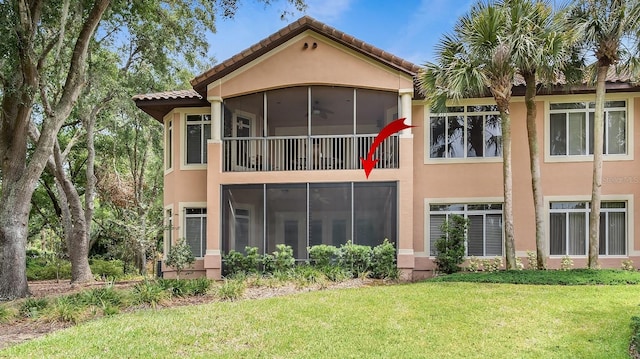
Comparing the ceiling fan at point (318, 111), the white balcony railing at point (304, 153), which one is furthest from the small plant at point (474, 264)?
the ceiling fan at point (318, 111)

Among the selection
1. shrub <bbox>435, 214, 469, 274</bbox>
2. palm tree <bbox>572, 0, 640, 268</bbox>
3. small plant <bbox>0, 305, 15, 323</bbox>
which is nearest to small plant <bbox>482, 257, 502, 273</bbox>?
shrub <bbox>435, 214, 469, 274</bbox>

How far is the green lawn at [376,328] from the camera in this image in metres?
7.51

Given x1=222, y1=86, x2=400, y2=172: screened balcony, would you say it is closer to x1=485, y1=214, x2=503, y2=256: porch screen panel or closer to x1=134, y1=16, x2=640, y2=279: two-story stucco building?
x1=134, y1=16, x2=640, y2=279: two-story stucco building

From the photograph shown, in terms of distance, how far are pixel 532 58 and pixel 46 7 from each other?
13033 millimetres

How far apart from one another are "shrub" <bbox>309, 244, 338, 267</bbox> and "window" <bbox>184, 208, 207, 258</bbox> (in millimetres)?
4292

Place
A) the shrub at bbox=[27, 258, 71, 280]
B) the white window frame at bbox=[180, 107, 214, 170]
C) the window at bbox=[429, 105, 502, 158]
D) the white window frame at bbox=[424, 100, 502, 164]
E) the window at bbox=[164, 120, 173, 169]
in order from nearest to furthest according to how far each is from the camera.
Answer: the white window frame at bbox=[424, 100, 502, 164] < the window at bbox=[429, 105, 502, 158] < the white window frame at bbox=[180, 107, 214, 170] < the window at bbox=[164, 120, 173, 169] < the shrub at bbox=[27, 258, 71, 280]

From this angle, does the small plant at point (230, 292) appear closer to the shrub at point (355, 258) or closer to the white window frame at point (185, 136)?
the shrub at point (355, 258)

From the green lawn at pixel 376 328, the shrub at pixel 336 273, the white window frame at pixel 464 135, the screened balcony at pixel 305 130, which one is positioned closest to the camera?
the green lawn at pixel 376 328

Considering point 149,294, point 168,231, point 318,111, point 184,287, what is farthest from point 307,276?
point 168,231

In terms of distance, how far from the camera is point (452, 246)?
15344 mm

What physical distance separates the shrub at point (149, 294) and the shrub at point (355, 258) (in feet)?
17.3

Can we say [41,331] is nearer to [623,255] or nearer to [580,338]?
[580,338]

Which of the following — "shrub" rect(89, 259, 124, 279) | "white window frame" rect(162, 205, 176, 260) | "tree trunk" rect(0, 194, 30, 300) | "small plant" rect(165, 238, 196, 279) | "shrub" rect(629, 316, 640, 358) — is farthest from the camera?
"shrub" rect(89, 259, 124, 279)

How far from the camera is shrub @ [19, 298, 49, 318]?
10109 millimetres
